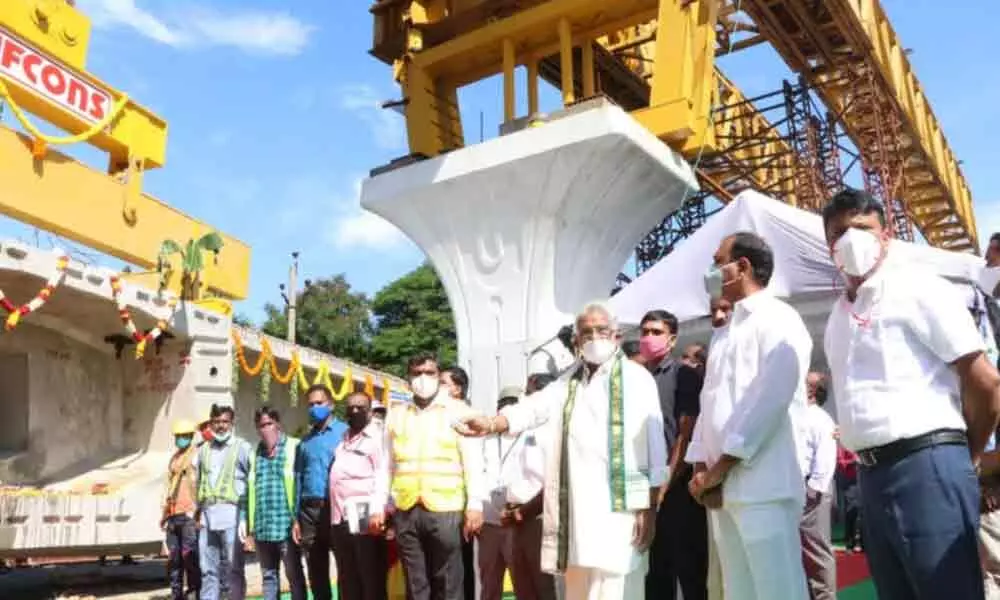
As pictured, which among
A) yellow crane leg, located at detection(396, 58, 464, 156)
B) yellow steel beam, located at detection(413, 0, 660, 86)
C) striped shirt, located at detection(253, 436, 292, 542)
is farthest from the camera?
yellow crane leg, located at detection(396, 58, 464, 156)

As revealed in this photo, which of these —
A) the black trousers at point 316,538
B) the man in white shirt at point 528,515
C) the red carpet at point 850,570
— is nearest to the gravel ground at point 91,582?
the black trousers at point 316,538

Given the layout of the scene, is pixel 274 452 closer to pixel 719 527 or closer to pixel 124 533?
pixel 719 527

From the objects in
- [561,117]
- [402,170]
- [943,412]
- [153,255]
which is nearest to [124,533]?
[153,255]

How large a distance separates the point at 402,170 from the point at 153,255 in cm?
402

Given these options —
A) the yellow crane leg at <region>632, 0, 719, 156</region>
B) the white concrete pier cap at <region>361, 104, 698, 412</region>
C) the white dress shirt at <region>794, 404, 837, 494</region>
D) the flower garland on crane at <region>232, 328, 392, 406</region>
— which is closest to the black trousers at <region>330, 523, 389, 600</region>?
the white dress shirt at <region>794, 404, 837, 494</region>

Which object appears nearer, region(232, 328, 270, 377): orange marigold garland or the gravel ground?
the gravel ground

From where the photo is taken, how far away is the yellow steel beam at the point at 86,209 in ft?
34.0

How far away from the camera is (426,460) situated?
4395 millimetres

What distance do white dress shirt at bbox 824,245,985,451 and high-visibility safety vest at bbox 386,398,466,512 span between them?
7.95 feet

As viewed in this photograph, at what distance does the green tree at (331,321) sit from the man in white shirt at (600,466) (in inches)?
1121

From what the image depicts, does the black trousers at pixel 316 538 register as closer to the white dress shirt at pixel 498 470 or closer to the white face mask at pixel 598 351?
the white dress shirt at pixel 498 470

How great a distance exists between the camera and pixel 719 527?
2707mm

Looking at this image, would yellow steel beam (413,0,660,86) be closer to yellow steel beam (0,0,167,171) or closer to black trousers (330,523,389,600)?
yellow steel beam (0,0,167,171)

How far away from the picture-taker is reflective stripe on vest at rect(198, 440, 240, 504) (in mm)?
6086
